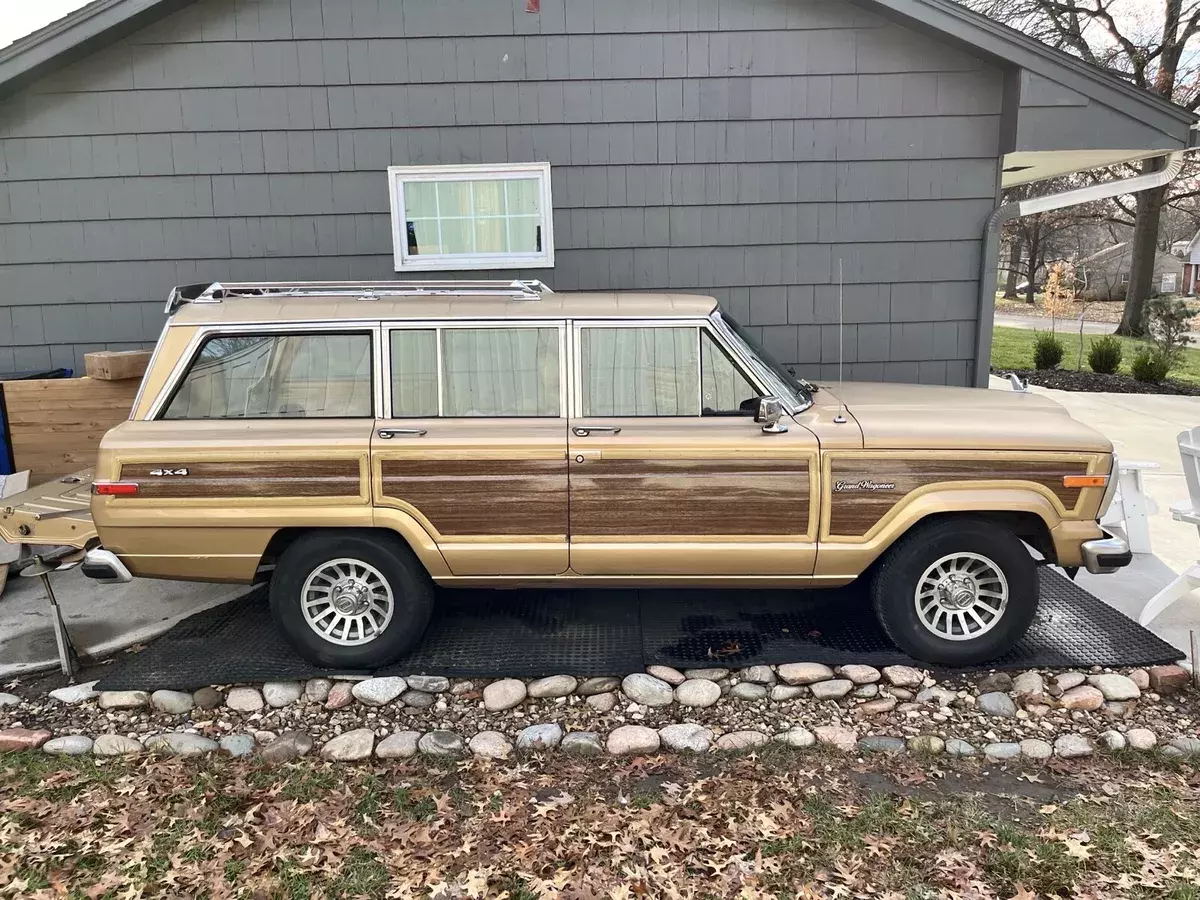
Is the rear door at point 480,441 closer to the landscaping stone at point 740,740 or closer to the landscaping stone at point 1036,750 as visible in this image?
the landscaping stone at point 740,740

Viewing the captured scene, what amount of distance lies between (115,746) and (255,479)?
1333 mm

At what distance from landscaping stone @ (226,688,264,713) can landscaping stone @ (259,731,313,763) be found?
36 centimetres

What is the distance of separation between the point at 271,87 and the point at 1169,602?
6947 mm

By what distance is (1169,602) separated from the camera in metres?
4.67

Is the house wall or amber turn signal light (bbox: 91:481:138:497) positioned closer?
amber turn signal light (bbox: 91:481:138:497)

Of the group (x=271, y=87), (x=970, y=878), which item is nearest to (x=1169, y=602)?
(x=970, y=878)

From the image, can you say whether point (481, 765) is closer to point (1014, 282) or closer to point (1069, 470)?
point (1069, 470)

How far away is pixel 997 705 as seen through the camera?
13.1ft

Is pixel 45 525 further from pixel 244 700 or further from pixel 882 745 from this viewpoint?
pixel 882 745

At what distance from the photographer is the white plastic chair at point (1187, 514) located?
15.0ft

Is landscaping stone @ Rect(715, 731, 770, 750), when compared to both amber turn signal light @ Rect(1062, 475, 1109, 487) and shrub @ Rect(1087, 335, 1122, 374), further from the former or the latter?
shrub @ Rect(1087, 335, 1122, 374)

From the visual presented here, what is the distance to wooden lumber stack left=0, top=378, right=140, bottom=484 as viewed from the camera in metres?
6.23

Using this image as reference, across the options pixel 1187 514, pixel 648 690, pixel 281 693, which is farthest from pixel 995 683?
pixel 281 693

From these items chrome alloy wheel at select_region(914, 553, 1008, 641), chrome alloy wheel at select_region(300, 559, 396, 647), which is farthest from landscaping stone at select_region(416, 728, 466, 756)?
chrome alloy wheel at select_region(914, 553, 1008, 641)
